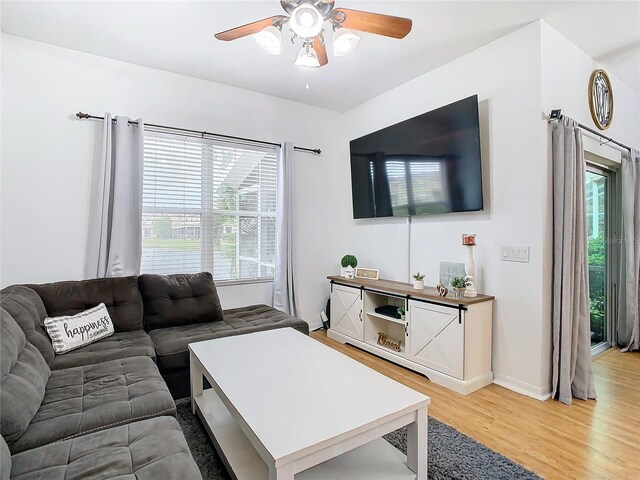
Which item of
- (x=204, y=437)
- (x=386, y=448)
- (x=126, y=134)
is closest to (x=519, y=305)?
(x=386, y=448)

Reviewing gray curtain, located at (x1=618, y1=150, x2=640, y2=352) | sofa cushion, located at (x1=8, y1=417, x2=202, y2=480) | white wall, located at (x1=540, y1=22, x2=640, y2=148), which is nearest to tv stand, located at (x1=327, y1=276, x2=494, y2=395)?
white wall, located at (x1=540, y1=22, x2=640, y2=148)

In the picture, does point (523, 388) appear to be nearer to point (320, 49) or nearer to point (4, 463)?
point (320, 49)

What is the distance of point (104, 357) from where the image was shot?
2.16 metres

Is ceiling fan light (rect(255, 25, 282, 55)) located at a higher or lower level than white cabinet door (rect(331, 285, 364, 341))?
higher

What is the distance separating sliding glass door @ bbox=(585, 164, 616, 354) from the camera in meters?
3.32

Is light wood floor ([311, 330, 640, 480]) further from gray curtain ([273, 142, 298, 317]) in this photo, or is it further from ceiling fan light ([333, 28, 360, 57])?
ceiling fan light ([333, 28, 360, 57])

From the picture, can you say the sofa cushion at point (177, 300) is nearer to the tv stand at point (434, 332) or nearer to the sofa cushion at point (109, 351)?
the sofa cushion at point (109, 351)

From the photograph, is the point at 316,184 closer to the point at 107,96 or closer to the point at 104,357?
the point at 107,96

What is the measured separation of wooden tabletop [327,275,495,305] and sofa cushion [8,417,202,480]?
2.04 metres

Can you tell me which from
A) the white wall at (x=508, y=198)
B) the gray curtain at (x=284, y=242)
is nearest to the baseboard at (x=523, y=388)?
the white wall at (x=508, y=198)

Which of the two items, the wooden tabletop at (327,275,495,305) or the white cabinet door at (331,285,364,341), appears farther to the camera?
the white cabinet door at (331,285,364,341)

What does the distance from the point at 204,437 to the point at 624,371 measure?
3.41 m

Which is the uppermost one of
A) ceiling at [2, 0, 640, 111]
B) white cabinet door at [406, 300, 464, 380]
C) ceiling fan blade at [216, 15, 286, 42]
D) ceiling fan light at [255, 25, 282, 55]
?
ceiling at [2, 0, 640, 111]

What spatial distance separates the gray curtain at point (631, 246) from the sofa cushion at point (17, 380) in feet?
15.3
